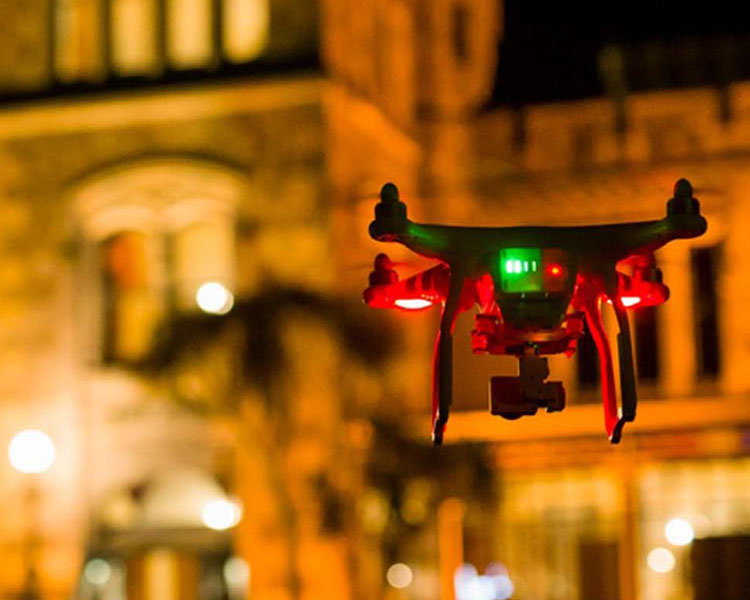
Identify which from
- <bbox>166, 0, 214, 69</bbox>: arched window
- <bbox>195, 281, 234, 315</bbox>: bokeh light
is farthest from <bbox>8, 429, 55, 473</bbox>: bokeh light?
<bbox>166, 0, 214, 69</bbox>: arched window

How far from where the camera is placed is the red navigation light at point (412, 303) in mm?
6596

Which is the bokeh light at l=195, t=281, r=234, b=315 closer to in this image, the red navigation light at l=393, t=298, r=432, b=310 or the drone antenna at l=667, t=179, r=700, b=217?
the red navigation light at l=393, t=298, r=432, b=310

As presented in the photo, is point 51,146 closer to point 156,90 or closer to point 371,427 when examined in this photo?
point 156,90

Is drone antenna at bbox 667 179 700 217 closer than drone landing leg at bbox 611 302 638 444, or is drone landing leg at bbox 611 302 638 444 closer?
drone landing leg at bbox 611 302 638 444

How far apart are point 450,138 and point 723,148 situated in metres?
3.25

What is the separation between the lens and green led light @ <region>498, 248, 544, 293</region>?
5.95 metres

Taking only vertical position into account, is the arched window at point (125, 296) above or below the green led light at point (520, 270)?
above

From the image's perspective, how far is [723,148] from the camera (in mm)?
23453

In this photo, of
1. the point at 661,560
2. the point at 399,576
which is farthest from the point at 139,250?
the point at 661,560

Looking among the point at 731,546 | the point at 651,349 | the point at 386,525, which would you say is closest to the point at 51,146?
the point at 386,525

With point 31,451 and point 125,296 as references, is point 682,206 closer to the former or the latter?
point 31,451

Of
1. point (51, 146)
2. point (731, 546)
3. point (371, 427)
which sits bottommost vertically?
point (731, 546)

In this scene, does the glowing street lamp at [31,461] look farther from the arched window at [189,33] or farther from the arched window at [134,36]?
the arched window at [189,33]

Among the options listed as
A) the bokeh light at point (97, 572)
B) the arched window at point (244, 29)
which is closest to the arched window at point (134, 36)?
the arched window at point (244, 29)
